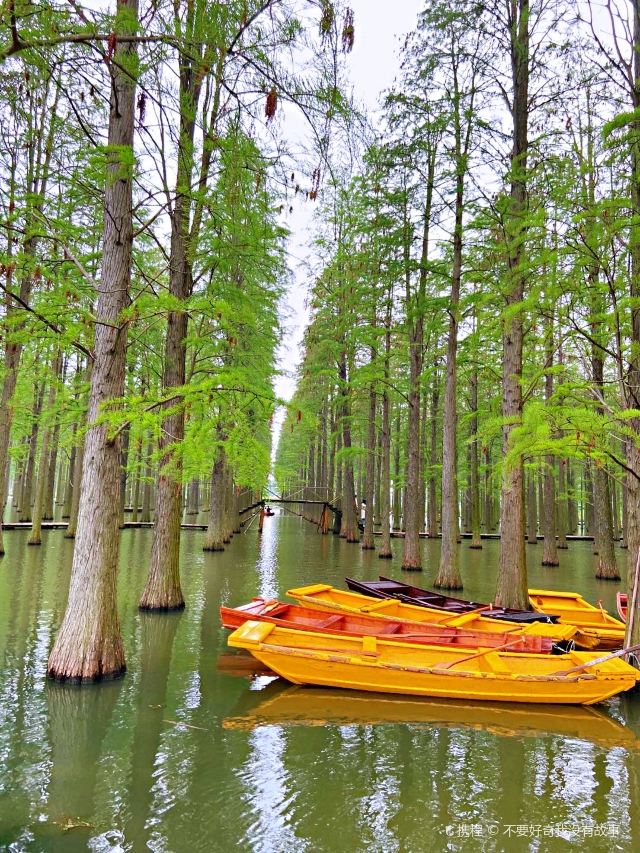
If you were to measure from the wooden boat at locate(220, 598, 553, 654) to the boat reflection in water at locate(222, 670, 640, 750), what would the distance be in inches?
30.8

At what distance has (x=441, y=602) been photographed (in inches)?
380

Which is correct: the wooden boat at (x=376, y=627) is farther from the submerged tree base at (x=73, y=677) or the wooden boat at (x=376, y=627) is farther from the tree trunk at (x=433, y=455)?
the tree trunk at (x=433, y=455)

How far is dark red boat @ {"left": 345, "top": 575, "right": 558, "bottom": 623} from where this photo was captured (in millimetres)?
8344

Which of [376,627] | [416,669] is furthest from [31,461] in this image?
[416,669]

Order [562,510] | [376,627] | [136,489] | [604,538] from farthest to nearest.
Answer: [562,510] → [136,489] → [604,538] → [376,627]

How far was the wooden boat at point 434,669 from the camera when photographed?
5.95 m

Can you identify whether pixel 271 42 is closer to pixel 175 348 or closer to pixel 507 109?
pixel 175 348

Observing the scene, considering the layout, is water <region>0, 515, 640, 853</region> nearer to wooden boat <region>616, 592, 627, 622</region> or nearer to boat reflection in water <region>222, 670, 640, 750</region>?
boat reflection in water <region>222, 670, 640, 750</region>

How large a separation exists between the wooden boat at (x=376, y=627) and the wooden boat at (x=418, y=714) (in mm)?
779

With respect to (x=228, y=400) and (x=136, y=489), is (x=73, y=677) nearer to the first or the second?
(x=228, y=400)

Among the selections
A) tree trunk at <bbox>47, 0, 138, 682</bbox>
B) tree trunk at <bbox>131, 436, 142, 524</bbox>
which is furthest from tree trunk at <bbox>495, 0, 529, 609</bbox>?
tree trunk at <bbox>131, 436, 142, 524</bbox>

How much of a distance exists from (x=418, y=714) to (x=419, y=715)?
24mm

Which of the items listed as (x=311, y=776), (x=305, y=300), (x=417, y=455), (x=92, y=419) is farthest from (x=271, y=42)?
(x=305, y=300)

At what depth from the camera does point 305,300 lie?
19812 mm
